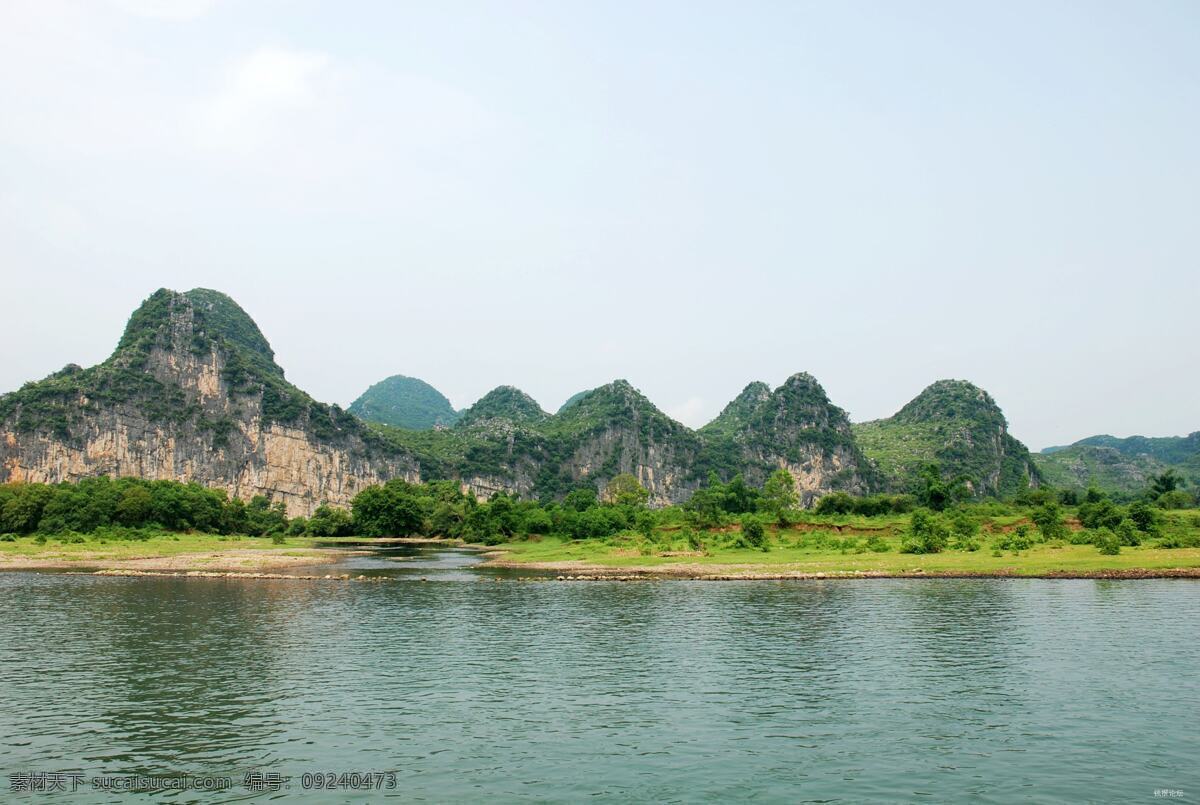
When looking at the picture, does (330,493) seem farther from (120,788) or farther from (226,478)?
(120,788)

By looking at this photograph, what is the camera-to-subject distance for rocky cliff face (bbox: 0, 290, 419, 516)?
485 feet

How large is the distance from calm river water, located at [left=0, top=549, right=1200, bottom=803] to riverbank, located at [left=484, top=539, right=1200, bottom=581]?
10.6 meters

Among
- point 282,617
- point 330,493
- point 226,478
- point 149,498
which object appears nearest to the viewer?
point 282,617

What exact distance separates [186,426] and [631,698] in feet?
553

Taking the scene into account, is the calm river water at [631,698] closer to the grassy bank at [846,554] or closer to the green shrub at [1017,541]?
the grassy bank at [846,554]

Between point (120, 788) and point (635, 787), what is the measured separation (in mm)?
9878

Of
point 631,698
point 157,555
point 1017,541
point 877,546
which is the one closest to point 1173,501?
point 1017,541

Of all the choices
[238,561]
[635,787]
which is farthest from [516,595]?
[238,561]

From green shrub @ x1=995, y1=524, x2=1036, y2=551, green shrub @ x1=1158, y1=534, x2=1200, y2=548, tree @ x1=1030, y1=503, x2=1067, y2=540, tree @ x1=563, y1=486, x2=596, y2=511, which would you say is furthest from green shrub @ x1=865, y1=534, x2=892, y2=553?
tree @ x1=563, y1=486, x2=596, y2=511

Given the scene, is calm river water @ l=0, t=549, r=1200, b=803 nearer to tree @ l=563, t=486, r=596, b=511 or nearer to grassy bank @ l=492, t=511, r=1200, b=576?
grassy bank @ l=492, t=511, r=1200, b=576

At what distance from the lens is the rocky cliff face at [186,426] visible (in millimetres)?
147875

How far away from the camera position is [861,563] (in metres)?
56.9

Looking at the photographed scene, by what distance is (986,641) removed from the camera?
96.8 ft

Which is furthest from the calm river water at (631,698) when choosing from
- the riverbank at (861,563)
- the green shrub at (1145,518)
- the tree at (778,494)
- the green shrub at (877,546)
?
the tree at (778,494)
